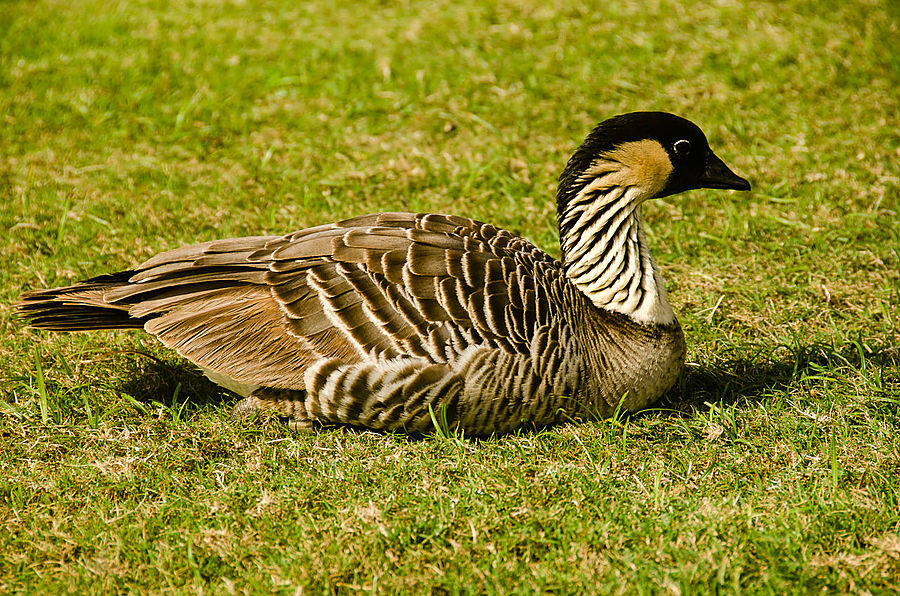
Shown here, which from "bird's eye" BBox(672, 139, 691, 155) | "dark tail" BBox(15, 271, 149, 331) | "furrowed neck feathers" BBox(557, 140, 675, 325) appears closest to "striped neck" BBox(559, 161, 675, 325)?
"furrowed neck feathers" BBox(557, 140, 675, 325)

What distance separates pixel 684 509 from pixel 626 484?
0.93 feet

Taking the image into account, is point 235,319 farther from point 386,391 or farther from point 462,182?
point 462,182

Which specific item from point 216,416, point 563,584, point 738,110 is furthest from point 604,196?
point 738,110

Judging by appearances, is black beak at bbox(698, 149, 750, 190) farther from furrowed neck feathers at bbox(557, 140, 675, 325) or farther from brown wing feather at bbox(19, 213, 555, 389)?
brown wing feather at bbox(19, 213, 555, 389)

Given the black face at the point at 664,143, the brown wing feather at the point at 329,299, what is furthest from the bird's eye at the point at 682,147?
the brown wing feather at the point at 329,299

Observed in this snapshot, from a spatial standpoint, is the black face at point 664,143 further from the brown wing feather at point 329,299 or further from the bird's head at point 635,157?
the brown wing feather at point 329,299

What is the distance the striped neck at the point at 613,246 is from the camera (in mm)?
4359

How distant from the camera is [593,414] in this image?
14.2ft

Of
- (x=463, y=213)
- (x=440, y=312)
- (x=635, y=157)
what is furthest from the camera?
(x=463, y=213)

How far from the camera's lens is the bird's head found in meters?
4.29

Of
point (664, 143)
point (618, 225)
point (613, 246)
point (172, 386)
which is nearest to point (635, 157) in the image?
point (664, 143)

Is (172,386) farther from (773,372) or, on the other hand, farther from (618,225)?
(773,372)

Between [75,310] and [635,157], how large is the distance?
109 inches

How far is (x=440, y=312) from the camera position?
13.5 ft
